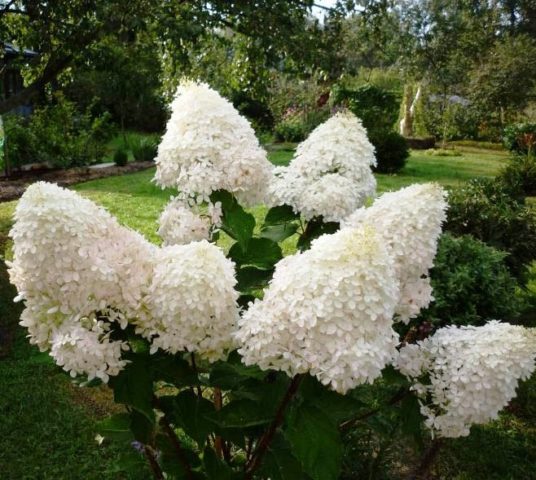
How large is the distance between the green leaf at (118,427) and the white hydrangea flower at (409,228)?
0.87 meters

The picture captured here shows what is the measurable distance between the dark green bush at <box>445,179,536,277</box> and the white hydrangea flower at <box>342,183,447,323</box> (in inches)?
187

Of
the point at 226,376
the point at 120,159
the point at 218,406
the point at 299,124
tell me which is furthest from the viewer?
the point at 299,124

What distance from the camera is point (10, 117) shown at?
52.3ft

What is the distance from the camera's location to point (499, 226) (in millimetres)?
5961

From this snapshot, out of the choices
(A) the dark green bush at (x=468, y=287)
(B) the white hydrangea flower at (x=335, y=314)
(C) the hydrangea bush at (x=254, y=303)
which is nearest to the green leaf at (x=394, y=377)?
(C) the hydrangea bush at (x=254, y=303)

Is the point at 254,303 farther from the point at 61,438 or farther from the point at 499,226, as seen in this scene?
the point at 499,226

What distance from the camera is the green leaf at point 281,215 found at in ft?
5.80

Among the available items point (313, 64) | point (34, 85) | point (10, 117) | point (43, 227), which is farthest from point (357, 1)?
point (10, 117)

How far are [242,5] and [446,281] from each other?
9.66 feet

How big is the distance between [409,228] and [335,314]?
1.28ft

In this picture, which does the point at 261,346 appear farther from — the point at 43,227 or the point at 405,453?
the point at 405,453

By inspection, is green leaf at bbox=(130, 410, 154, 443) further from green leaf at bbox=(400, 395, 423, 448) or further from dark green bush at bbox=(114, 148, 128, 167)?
dark green bush at bbox=(114, 148, 128, 167)

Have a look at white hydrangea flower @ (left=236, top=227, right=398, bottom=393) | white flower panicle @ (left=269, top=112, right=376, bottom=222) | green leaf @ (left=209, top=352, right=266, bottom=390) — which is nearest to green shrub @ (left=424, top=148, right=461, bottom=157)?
white flower panicle @ (left=269, top=112, right=376, bottom=222)

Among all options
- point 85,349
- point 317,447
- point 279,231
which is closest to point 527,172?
point 279,231
